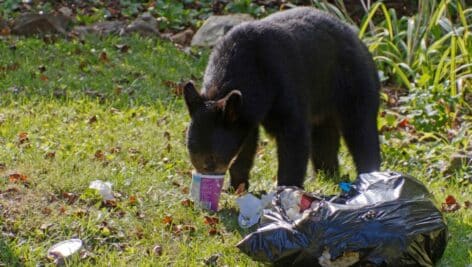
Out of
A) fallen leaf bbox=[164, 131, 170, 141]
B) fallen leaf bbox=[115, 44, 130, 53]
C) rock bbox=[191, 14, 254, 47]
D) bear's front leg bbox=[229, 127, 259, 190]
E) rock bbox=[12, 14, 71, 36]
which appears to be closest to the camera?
bear's front leg bbox=[229, 127, 259, 190]

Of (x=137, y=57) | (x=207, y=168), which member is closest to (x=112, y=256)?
(x=207, y=168)

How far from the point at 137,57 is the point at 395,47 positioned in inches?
Result: 108

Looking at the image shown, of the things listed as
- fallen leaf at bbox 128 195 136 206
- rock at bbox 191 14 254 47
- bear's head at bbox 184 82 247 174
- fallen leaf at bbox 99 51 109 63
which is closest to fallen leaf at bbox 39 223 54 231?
fallen leaf at bbox 128 195 136 206

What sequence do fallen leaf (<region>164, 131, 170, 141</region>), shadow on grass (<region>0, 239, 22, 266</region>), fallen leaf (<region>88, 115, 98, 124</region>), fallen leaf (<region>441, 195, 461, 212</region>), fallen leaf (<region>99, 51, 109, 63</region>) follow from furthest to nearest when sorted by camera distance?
fallen leaf (<region>99, 51, 109, 63</region>) < fallen leaf (<region>88, 115, 98, 124</region>) < fallen leaf (<region>164, 131, 170, 141</region>) < fallen leaf (<region>441, 195, 461, 212</region>) < shadow on grass (<region>0, 239, 22, 266</region>)

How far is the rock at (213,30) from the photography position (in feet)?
34.0

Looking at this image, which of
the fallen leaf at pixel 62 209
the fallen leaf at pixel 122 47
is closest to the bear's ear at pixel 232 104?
the fallen leaf at pixel 62 209

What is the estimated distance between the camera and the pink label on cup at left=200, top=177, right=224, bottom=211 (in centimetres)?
577

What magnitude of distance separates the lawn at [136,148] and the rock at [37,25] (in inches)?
13.2

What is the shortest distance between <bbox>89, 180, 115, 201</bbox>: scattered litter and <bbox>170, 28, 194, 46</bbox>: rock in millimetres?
4952

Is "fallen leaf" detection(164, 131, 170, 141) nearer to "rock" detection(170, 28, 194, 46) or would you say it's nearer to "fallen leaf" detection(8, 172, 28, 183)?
"fallen leaf" detection(8, 172, 28, 183)

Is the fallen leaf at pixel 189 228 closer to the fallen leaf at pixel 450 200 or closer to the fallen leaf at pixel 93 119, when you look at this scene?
the fallen leaf at pixel 450 200

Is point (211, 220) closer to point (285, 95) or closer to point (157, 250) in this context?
point (157, 250)

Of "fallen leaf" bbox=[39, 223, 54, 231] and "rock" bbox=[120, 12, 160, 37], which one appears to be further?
"rock" bbox=[120, 12, 160, 37]

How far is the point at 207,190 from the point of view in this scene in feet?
18.9
